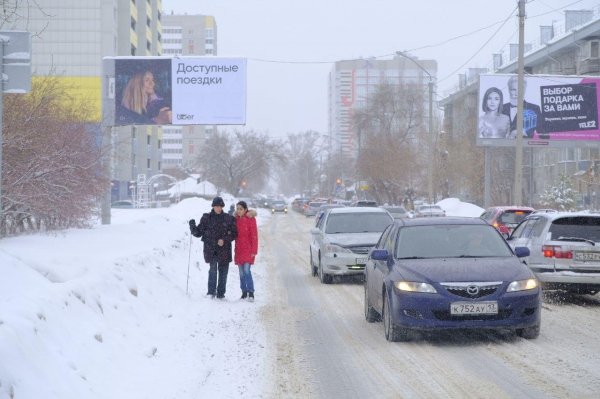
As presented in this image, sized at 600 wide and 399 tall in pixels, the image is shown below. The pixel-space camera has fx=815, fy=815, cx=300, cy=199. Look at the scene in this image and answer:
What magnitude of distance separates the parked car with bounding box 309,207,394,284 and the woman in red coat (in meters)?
3.15

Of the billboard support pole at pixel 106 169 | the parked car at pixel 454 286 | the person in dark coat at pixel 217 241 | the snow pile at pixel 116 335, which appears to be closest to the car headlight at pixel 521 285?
the parked car at pixel 454 286

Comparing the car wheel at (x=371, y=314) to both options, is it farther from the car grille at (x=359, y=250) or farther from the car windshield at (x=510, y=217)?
the car windshield at (x=510, y=217)

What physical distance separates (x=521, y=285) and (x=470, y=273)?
2.00 feet

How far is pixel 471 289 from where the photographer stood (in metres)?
9.25

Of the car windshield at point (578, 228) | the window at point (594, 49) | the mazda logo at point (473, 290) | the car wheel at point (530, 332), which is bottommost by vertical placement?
the car wheel at point (530, 332)

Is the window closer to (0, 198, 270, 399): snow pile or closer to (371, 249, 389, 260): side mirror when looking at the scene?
(0, 198, 270, 399): snow pile

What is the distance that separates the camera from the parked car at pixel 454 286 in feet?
30.4

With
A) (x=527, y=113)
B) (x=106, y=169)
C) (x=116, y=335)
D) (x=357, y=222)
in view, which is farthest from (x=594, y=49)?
(x=116, y=335)

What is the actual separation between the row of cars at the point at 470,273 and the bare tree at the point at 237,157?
83.2 m

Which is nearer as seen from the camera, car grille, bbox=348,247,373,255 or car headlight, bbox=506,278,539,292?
car headlight, bbox=506,278,539,292

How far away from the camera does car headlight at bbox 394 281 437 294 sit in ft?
30.6

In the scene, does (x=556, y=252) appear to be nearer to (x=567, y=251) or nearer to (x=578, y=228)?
(x=567, y=251)

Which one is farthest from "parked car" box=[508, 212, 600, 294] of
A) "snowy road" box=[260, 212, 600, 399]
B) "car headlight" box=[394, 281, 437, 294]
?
"car headlight" box=[394, 281, 437, 294]

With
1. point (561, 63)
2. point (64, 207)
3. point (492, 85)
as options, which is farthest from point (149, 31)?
point (64, 207)
